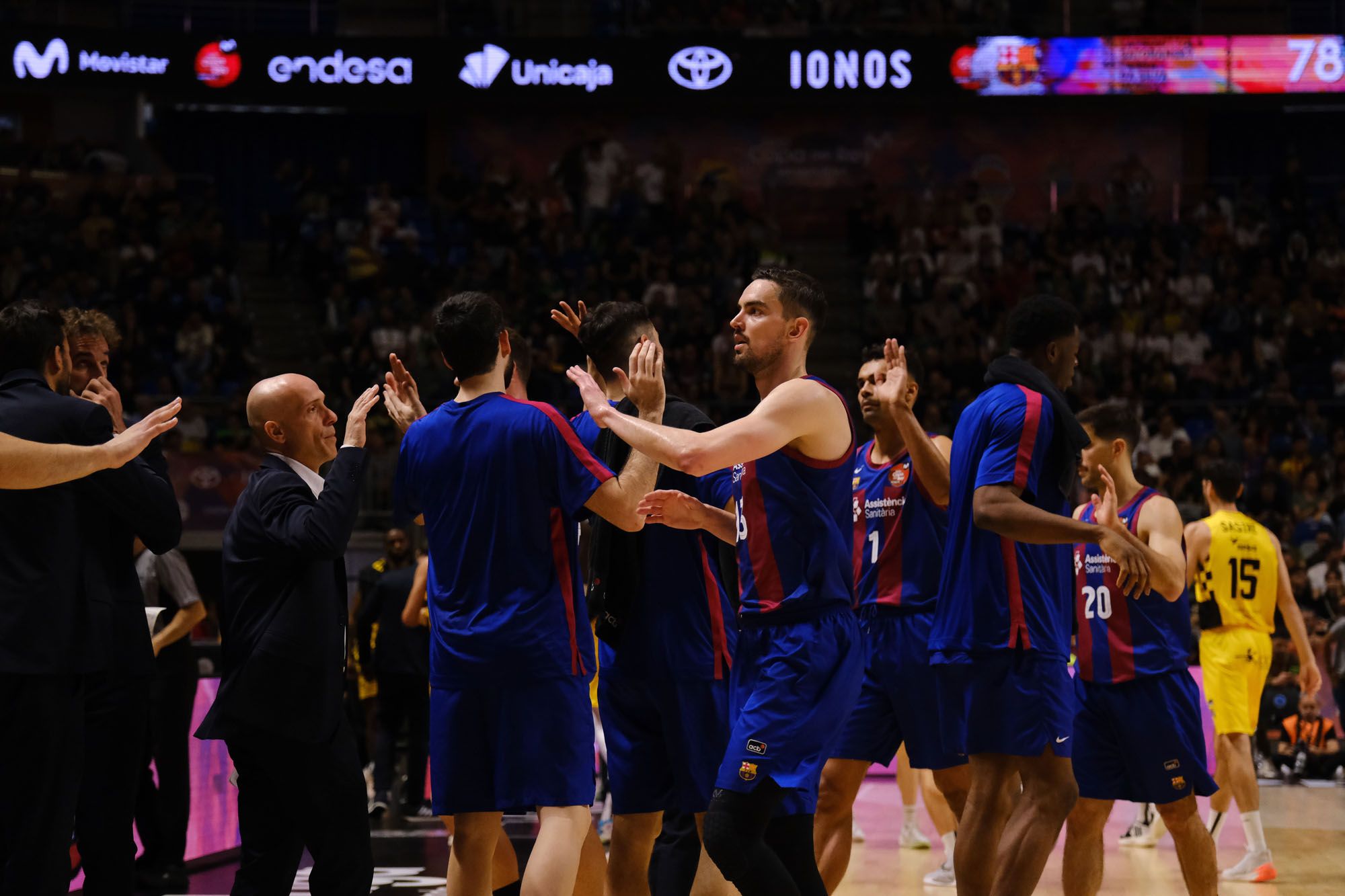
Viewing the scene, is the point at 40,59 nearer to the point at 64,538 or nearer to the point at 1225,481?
the point at 1225,481

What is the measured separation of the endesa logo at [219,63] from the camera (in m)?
20.2

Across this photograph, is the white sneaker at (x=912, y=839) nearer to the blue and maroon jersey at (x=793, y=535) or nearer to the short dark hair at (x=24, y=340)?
the blue and maroon jersey at (x=793, y=535)

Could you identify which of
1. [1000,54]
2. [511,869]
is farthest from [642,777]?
[1000,54]

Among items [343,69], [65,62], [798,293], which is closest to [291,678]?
[798,293]

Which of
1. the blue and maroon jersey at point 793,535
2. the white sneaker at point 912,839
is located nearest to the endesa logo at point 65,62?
the white sneaker at point 912,839

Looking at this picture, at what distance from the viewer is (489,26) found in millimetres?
21531

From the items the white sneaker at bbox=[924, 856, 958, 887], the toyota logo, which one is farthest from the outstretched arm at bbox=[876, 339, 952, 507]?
the toyota logo

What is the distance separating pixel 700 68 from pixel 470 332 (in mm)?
16077

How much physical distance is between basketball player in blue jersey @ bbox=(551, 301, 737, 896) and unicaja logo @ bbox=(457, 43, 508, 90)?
15681 millimetres

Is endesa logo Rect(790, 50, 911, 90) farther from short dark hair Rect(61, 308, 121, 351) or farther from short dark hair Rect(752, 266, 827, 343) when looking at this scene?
short dark hair Rect(752, 266, 827, 343)

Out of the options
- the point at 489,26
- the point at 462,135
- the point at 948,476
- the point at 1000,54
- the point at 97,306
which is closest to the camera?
the point at 948,476

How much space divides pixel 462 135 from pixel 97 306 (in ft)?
22.0

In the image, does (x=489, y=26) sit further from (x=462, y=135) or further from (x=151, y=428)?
(x=151, y=428)

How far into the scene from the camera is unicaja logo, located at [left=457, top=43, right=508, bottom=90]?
2017 centimetres
